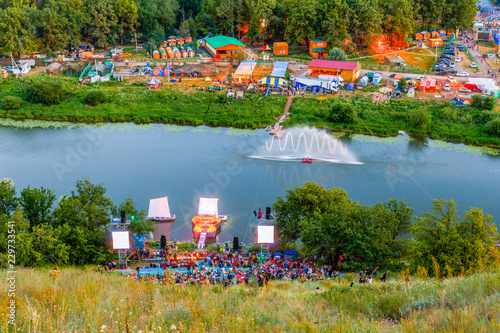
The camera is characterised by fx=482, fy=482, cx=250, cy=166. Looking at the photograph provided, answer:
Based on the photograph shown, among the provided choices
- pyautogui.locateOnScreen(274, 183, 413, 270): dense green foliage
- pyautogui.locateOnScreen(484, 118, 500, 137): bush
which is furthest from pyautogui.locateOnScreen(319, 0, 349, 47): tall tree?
pyautogui.locateOnScreen(274, 183, 413, 270): dense green foliage

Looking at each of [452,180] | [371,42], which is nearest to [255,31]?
[371,42]

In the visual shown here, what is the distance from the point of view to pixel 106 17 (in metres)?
48.9

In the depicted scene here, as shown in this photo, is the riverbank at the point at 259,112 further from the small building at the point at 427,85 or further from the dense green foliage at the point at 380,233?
the dense green foliage at the point at 380,233

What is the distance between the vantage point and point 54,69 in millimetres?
42219

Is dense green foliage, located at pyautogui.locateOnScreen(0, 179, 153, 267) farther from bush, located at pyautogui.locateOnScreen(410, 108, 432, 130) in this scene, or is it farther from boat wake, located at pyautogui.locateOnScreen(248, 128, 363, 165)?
bush, located at pyautogui.locateOnScreen(410, 108, 432, 130)

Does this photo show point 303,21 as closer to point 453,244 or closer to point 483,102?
point 483,102

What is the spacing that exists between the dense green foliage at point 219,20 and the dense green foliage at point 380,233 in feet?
95.7

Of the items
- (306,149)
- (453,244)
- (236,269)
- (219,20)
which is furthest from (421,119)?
(219,20)

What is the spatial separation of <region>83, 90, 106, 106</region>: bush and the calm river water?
4715 millimetres

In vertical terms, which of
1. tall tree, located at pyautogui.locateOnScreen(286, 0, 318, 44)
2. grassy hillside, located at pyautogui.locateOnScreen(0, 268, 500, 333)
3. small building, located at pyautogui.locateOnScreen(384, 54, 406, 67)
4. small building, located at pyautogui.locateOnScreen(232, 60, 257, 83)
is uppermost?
tall tree, located at pyautogui.locateOnScreen(286, 0, 318, 44)

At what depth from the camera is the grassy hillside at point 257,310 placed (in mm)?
6777

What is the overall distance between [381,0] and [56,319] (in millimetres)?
45724

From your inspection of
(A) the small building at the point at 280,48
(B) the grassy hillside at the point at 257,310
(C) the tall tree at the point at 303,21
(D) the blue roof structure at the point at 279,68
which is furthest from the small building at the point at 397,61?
(B) the grassy hillside at the point at 257,310

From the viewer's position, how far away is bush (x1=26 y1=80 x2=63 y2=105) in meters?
34.5
